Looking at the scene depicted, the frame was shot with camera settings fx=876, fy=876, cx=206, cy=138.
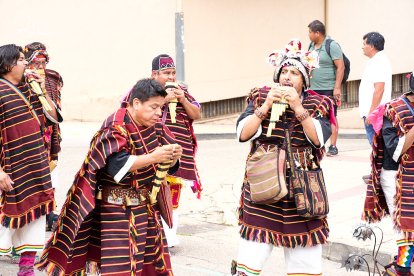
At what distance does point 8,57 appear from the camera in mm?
6797

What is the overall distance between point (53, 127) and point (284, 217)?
349cm

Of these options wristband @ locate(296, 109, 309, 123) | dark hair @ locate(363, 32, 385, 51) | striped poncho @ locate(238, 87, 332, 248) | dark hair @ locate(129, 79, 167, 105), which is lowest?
striped poncho @ locate(238, 87, 332, 248)

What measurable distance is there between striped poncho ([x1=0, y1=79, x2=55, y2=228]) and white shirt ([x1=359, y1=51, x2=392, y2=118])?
5007 millimetres

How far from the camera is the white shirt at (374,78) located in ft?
34.7

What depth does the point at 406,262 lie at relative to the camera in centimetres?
660

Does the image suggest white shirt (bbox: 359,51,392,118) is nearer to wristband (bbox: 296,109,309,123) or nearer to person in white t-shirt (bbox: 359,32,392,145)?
person in white t-shirt (bbox: 359,32,392,145)

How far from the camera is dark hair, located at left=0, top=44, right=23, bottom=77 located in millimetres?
6785

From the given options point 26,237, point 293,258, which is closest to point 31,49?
point 26,237

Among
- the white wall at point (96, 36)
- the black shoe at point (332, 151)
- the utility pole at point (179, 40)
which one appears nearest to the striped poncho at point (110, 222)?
the utility pole at point (179, 40)

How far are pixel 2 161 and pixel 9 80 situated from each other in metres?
0.64

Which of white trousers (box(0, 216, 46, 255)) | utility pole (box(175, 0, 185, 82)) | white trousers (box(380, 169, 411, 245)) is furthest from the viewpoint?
utility pole (box(175, 0, 185, 82))

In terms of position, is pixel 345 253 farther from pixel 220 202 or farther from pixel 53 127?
pixel 53 127

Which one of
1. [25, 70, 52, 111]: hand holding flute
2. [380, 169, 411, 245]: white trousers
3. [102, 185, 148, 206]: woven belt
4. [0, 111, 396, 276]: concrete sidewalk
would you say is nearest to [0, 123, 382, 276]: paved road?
[0, 111, 396, 276]: concrete sidewalk

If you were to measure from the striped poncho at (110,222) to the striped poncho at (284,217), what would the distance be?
0.64 meters
